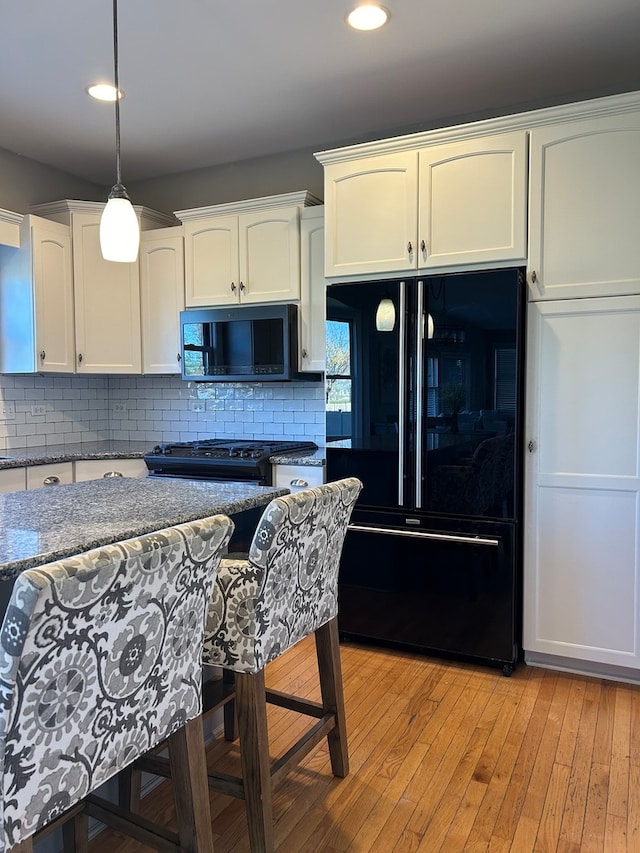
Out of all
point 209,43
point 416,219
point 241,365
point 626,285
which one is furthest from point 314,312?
point 626,285

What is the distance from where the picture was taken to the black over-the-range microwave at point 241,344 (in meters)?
3.63

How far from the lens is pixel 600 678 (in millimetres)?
2766

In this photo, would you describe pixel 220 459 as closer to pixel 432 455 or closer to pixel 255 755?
pixel 432 455

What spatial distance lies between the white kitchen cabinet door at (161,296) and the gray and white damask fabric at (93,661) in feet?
9.87

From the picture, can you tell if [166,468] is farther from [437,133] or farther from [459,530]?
[437,133]

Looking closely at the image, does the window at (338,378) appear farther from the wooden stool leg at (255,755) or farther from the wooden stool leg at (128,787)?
the wooden stool leg at (128,787)

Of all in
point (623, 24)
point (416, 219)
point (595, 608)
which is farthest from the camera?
point (416, 219)

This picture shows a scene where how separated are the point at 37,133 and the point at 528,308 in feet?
9.64

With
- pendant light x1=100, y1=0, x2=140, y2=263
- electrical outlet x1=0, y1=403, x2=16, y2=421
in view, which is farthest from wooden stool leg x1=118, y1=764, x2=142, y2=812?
electrical outlet x1=0, y1=403, x2=16, y2=421

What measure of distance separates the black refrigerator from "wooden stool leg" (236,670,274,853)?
4.80 ft

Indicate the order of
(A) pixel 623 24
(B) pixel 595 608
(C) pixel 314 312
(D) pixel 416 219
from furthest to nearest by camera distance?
(C) pixel 314 312 < (D) pixel 416 219 < (B) pixel 595 608 < (A) pixel 623 24

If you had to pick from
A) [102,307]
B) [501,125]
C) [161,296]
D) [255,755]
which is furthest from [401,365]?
[102,307]

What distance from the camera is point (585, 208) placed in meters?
2.65

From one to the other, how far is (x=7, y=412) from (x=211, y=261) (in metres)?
1.60
